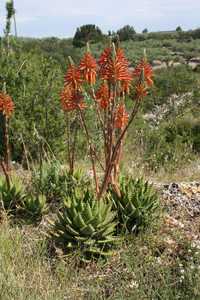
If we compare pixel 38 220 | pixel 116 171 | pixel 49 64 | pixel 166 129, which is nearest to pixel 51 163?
pixel 38 220

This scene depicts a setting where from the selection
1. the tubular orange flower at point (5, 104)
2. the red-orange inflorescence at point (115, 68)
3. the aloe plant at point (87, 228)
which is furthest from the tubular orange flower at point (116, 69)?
the tubular orange flower at point (5, 104)

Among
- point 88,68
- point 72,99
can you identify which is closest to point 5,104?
point 72,99

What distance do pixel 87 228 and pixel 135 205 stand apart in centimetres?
58

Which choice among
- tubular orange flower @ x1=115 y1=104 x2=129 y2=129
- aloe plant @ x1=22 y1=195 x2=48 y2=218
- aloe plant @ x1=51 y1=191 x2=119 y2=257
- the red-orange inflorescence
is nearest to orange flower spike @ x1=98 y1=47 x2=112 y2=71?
the red-orange inflorescence

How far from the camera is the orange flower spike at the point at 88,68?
4492mm

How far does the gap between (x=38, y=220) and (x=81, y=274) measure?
4.18 ft

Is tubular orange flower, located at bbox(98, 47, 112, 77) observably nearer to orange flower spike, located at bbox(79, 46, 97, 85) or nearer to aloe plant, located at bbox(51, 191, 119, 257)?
orange flower spike, located at bbox(79, 46, 97, 85)

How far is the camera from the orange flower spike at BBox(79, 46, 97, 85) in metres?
4.49

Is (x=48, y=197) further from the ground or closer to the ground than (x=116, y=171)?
closer to the ground

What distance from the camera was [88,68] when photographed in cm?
453

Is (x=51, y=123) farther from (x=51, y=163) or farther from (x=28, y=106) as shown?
(x=51, y=163)

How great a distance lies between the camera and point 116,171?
499 centimetres

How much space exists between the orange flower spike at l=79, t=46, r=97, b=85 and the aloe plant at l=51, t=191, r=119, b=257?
937 mm

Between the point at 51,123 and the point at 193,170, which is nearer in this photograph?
the point at 193,170
